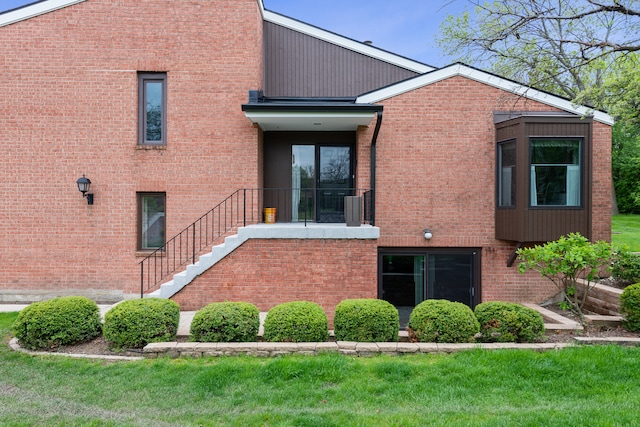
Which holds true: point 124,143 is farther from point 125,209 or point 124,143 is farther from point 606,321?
point 606,321

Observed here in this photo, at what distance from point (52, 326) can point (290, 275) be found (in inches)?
159

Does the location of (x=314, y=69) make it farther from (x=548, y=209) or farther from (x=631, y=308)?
(x=631, y=308)

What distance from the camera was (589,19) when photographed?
873 cm

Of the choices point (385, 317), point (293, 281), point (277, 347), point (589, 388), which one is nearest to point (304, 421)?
point (277, 347)

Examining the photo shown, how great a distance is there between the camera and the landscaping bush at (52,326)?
19.7 ft

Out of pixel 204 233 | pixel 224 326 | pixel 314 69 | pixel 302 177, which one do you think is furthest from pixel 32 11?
pixel 224 326

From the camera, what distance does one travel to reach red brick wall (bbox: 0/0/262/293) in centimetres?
975

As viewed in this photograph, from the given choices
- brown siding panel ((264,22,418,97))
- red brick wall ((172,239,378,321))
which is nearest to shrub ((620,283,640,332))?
red brick wall ((172,239,378,321))

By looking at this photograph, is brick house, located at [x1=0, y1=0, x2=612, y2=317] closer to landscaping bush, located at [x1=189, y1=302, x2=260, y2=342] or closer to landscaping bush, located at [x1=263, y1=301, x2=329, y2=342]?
landscaping bush, located at [x1=189, y1=302, x2=260, y2=342]

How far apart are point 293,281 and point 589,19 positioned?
836 centimetres

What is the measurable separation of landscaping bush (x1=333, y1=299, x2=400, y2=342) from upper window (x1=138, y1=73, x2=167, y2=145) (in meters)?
6.59

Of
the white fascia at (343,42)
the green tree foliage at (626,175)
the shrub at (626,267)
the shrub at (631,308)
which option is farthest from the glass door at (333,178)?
the green tree foliage at (626,175)

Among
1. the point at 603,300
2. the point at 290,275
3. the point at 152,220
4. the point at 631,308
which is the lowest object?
the point at 603,300

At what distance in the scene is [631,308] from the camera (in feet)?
21.3
